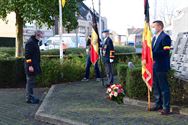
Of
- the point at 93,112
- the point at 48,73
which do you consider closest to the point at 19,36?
the point at 48,73

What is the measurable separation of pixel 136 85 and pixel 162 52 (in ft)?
5.20

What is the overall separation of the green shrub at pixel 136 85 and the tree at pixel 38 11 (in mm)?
8359

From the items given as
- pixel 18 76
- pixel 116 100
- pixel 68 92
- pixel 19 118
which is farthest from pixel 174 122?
pixel 18 76

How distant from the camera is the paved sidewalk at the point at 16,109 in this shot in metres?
8.73

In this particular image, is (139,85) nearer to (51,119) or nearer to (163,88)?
(163,88)

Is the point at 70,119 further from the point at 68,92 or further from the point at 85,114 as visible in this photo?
the point at 68,92

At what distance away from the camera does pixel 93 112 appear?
8906 millimetres

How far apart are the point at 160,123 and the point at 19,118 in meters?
3.23

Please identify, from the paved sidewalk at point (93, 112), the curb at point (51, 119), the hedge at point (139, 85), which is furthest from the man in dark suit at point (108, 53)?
the curb at point (51, 119)

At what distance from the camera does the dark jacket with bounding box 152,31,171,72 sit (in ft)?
28.1

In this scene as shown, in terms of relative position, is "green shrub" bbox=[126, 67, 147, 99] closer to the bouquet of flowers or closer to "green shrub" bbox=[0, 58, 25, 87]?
the bouquet of flowers

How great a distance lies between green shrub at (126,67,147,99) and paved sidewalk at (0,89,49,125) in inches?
96.6

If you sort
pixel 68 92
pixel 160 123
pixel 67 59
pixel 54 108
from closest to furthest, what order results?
pixel 160 123 < pixel 54 108 < pixel 68 92 < pixel 67 59

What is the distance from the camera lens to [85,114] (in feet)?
28.5
